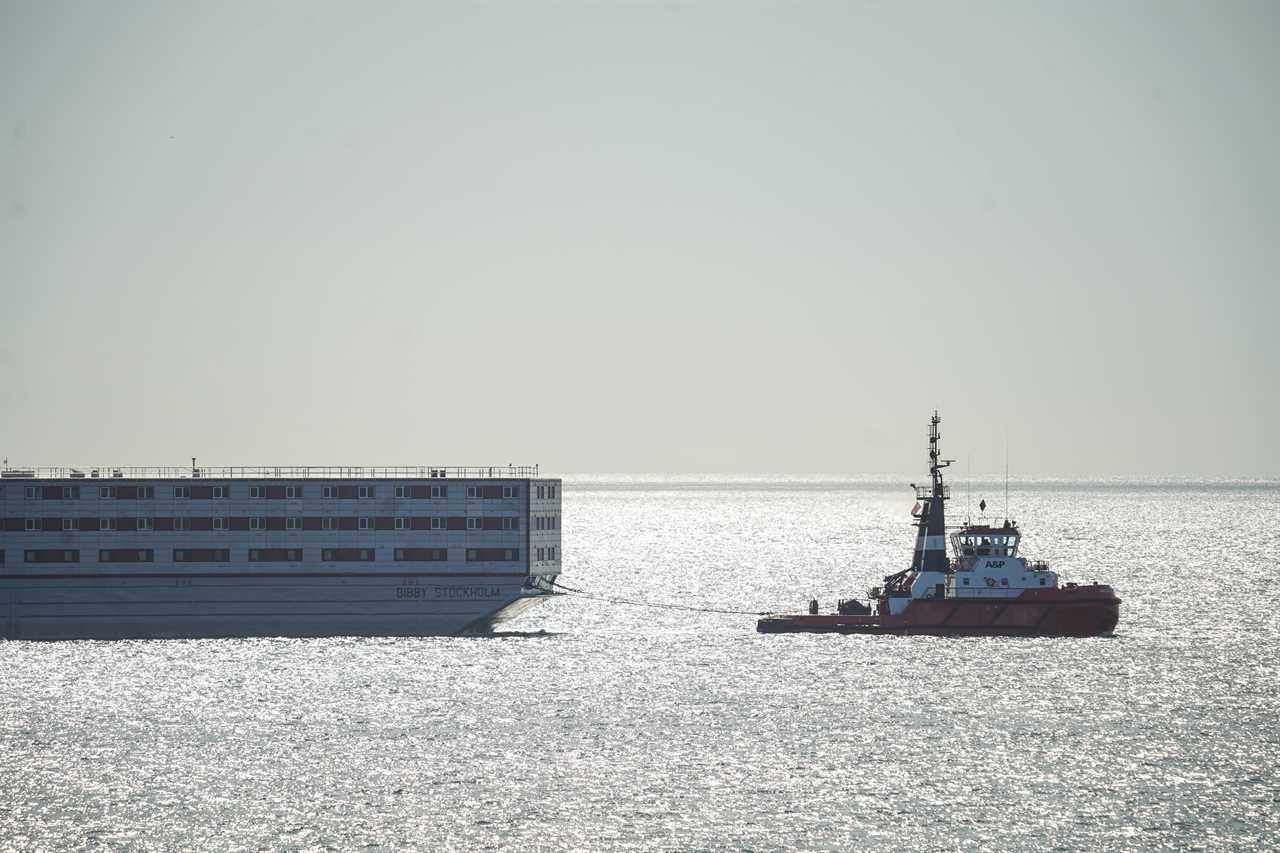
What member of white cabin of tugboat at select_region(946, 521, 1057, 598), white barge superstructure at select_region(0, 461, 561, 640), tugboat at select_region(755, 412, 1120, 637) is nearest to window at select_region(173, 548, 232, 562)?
white barge superstructure at select_region(0, 461, 561, 640)

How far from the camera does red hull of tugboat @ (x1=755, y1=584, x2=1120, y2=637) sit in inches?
3868

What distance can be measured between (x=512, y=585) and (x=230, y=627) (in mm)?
17357

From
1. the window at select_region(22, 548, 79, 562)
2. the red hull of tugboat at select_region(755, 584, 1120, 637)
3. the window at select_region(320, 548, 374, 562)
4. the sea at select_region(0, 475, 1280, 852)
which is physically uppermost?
the window at select_region(320, 548, 374, 562)

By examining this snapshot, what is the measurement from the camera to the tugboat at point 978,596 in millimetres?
97812

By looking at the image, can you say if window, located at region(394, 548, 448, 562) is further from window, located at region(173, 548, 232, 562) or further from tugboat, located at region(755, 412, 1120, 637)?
tugboat, located at region(755, 412, 1120, 637)

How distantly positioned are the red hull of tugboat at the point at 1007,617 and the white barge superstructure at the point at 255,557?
71.6ft

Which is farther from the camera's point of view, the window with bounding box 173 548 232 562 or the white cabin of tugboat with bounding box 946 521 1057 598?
the window with bounding box 173 548 232 562

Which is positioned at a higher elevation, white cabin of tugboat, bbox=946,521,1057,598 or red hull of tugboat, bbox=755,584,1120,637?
white cabin of tugboat, bbox=946,521,1057,598

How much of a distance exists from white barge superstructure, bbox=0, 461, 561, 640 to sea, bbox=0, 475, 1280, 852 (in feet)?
7.84

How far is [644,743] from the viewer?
6744cm

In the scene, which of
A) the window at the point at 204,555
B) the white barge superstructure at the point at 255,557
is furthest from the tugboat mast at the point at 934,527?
the window at the point at 204,555

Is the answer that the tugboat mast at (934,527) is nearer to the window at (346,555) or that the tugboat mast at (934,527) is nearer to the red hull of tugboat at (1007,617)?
the red hull of tugboat at (1007,617)

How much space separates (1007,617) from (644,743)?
3801cm

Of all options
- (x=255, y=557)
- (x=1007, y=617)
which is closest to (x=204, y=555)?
(x=255, y=557)
